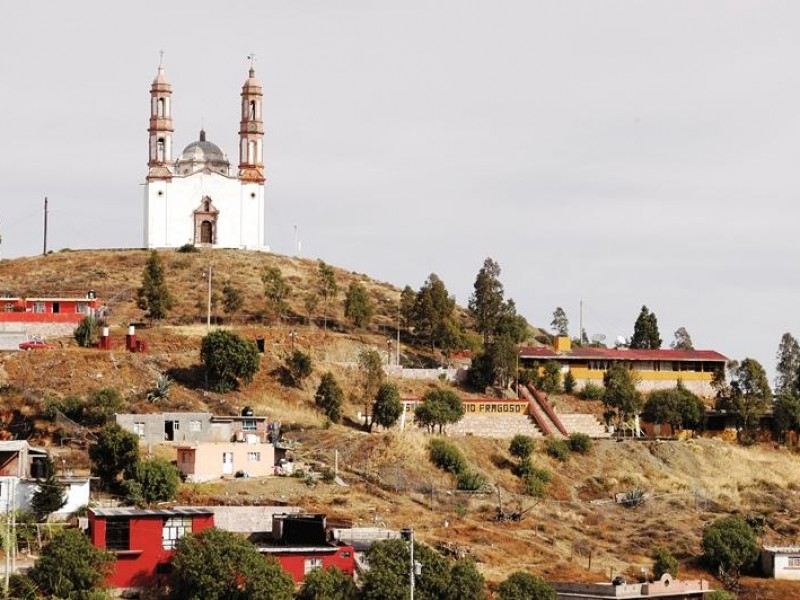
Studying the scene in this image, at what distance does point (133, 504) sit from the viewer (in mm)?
71500

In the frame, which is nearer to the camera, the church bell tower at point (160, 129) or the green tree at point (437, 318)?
the green tree at point (437, 318)

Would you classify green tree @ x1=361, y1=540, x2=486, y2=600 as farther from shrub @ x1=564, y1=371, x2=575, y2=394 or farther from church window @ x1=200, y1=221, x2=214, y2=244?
church window @ x1=200, y1=221, x2=214, y2=244

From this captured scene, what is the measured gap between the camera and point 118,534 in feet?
211

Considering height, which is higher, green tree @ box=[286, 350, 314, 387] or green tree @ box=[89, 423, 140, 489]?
green tree @ box=[286, 350, 314, 387]

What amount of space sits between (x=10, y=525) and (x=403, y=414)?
106 ft

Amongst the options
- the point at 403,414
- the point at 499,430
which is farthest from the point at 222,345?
the point at 499,430

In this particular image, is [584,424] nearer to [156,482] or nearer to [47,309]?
[47,309]

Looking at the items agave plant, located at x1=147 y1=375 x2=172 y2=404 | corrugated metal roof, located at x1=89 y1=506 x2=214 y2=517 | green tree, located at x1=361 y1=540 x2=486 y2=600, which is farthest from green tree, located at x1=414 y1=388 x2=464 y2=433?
green tree, located at x1=361 y1=540 x2=486 y2=600

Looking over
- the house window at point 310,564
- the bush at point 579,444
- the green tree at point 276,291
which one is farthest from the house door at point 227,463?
the green tree at point 276,291

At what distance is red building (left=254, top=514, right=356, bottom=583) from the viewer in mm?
65188

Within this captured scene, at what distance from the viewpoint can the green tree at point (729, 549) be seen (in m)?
76.0

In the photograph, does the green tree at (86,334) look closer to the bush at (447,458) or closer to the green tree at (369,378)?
the green tree at (369,378)

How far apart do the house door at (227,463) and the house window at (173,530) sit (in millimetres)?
13702

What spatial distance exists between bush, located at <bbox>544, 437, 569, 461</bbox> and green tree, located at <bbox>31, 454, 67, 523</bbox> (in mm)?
A: 31282
